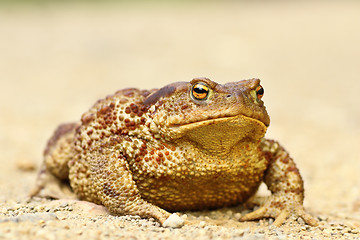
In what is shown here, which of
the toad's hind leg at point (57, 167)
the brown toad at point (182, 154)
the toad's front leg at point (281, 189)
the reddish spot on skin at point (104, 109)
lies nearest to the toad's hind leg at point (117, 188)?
the brown toad at point (182, 154)

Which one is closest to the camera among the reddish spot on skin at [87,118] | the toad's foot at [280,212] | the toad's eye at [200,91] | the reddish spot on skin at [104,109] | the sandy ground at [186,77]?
the toad's eye at [200,91]

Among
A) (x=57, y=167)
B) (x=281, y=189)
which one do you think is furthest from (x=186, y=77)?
(x=281, y=189)

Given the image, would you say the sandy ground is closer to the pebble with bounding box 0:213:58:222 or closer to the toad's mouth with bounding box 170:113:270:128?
the pebble with bounding box 0:213:58:222

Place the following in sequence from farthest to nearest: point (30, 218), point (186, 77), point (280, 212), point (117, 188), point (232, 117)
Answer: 1. point (186, 77)
2. point (280, 212)
3. point (117, 188)
4. point (232, 117)
5. point (30, 218)

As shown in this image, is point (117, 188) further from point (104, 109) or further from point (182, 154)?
point (104, 109)

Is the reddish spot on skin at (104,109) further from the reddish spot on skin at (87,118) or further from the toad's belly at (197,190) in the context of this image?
the toad's belly at (197,190)
